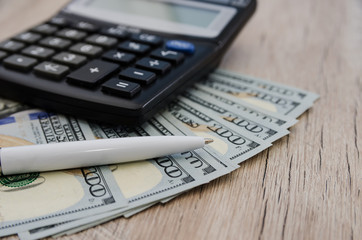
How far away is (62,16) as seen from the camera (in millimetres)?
638

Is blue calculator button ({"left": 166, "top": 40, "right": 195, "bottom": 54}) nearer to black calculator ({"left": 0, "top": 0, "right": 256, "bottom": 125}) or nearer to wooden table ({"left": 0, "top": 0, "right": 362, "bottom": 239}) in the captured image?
black calculator ({"left": 0, "top": 0, "right": 256, "bottom": 125})

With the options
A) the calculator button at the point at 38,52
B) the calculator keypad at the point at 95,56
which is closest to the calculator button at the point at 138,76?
the calculator keypad at the point at 95,56

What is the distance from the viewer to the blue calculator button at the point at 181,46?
0.53 metres

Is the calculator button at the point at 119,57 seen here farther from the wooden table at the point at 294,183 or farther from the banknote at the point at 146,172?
the wooden table at the point at 294,183

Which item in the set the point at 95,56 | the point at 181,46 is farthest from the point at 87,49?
the point at 181,46

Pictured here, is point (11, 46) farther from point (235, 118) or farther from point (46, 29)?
point (235, 118)

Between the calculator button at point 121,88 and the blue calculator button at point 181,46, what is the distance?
0.11 metres

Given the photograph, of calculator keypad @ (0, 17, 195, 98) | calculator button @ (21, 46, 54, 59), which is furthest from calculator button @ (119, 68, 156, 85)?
calculator button @ (21, 46, 54, 59)

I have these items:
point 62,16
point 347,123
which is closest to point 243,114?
point 347,123

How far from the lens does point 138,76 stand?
451mm

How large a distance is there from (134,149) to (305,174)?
0.52ft

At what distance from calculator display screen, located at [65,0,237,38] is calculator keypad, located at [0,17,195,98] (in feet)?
0.12

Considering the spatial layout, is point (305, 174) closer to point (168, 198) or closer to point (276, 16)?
point (168, 198)

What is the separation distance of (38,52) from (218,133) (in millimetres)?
246
